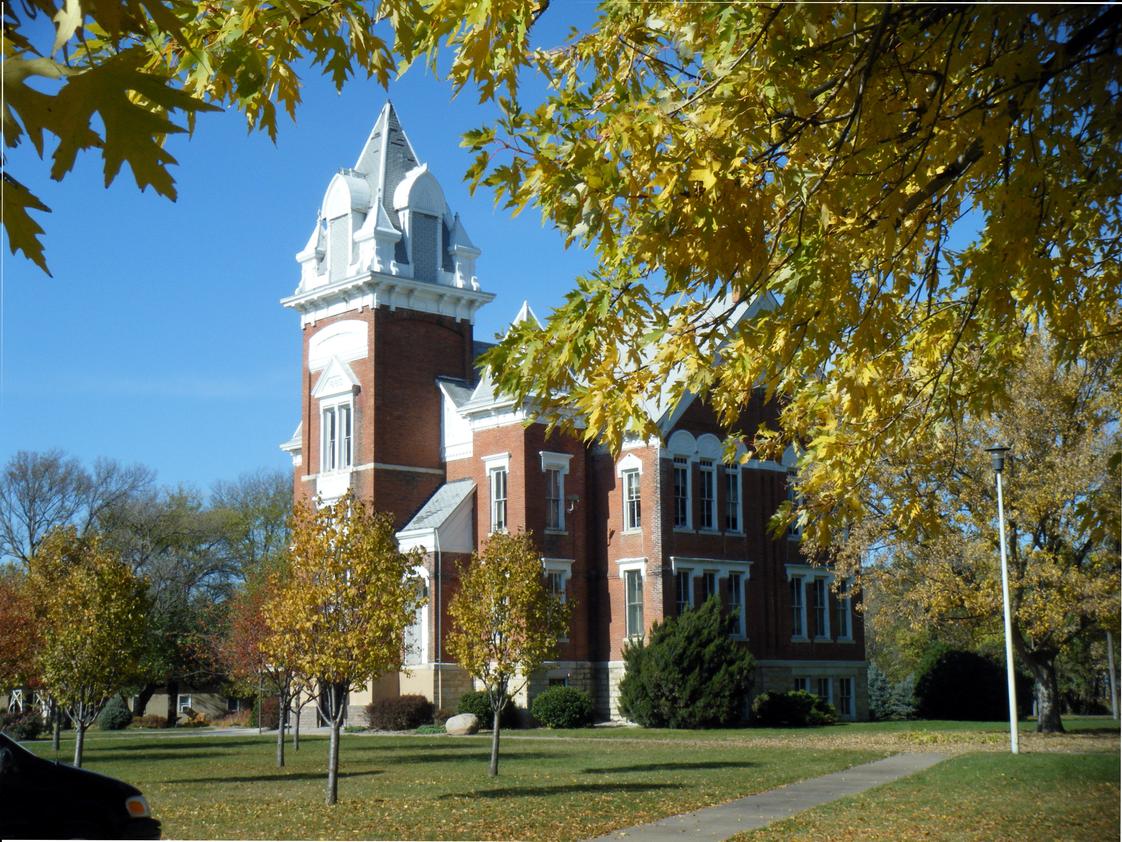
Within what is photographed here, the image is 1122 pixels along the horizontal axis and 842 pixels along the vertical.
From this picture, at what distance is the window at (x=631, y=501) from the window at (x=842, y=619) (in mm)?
7943

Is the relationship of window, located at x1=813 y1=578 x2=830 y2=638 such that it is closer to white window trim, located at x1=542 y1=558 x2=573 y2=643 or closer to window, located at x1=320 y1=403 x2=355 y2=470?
white window trim, located at x1=542 y1=558 x2=573 y2=643

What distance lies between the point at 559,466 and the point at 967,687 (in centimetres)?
1314

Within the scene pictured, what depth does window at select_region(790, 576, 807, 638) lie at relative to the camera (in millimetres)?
37719

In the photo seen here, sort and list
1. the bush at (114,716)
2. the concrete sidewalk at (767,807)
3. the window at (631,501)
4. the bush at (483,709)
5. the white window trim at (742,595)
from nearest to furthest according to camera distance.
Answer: the concrete sidewalk at (767,807)
the bush at (483,709)
the window at (631,501)
the white window trim at (742,595)
the bush at (114,716)

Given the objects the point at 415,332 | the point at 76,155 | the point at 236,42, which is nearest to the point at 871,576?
the point at 415,332

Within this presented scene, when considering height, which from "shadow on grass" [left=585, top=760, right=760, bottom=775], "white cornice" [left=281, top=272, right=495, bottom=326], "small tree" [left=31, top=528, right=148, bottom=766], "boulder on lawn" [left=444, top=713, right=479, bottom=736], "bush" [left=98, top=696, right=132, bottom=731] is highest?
"white cornice" [left=281, top=272, right=495, bottom=326]

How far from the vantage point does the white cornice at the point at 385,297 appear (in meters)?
35.8

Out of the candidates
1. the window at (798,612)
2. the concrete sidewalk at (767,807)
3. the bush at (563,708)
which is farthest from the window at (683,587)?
the concrete sidewalk at (767,807)

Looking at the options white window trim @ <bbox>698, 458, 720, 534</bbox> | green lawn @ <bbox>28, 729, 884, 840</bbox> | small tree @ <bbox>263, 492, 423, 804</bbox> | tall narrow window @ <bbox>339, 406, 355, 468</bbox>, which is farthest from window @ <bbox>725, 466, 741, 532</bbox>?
small tree @ <bbox>263, 492, 423, 804</bbox>

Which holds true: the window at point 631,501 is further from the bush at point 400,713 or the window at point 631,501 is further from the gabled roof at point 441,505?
the bush at point 400,713

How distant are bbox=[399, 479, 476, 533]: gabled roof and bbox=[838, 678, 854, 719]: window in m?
13.2

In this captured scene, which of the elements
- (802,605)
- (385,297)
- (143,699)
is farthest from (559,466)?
(143,699)

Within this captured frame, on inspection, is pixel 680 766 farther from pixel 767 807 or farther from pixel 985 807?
pixel 985 807

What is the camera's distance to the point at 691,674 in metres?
30.5
